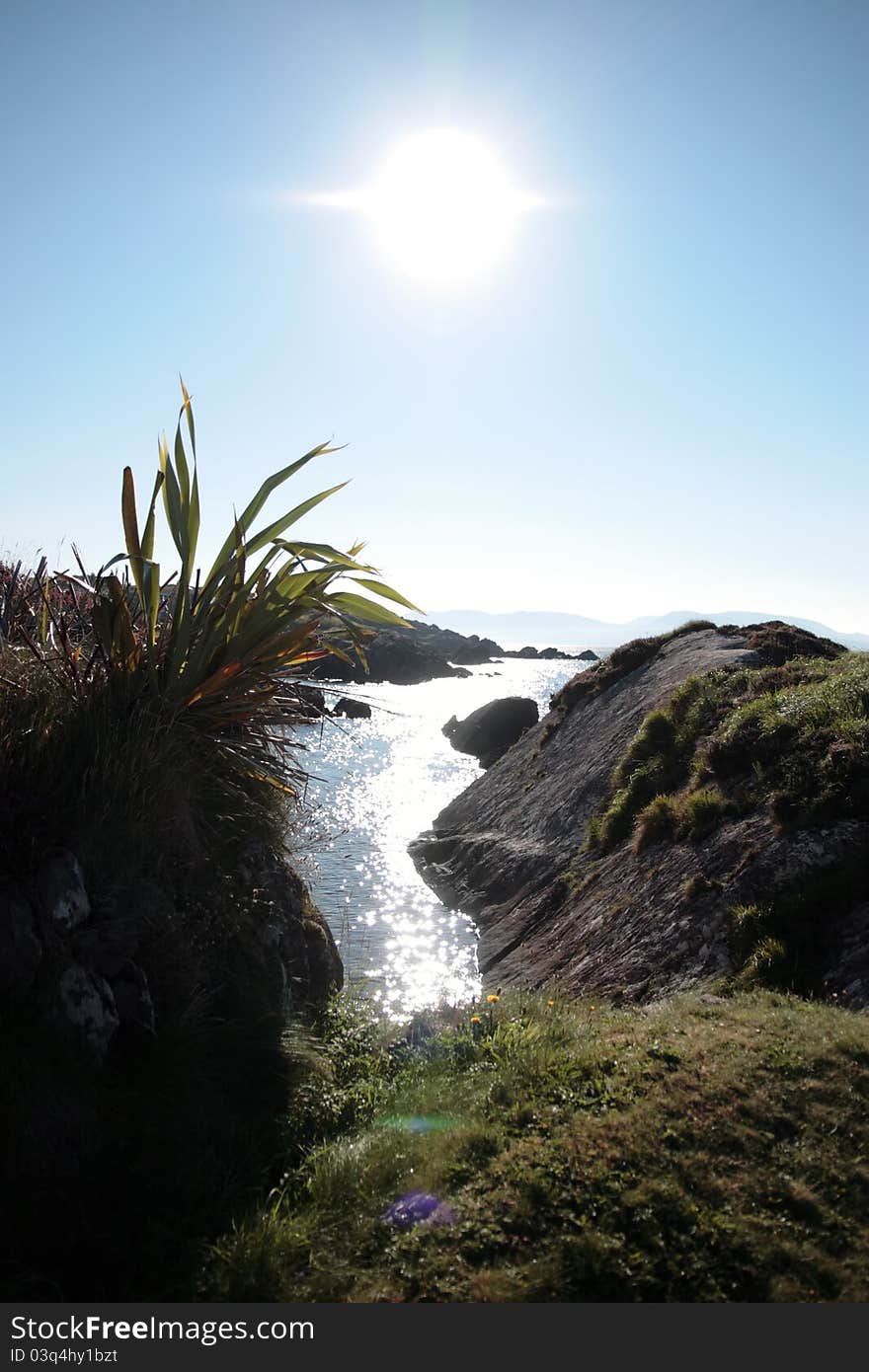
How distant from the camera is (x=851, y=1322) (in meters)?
3.01

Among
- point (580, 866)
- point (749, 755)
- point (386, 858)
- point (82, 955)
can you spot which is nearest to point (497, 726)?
point (386, 858)

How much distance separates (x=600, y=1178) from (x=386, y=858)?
881 inches

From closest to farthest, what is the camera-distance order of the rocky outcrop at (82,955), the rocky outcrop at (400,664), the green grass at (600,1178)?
1. the green grass at (600,1178)
2. the rocky outcrop at (82,955)
3. the rocky outcrop at (400,664)

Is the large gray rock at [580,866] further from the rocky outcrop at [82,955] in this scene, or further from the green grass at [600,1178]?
the rocky outcrop at [82,955]

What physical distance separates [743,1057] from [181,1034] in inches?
134

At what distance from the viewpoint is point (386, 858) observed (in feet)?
84.4

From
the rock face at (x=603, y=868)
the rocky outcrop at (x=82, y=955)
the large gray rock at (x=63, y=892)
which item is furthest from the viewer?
the rock face at (x=603, y=868)

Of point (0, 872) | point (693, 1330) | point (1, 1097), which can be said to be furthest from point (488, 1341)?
point (0, 872)

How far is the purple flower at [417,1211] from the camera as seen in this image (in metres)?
3.62

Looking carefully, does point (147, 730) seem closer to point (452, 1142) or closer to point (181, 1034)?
point (181, 1034)

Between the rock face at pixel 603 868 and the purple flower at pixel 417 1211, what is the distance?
4.05 meters

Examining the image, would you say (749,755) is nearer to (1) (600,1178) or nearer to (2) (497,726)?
(1) (600,1178)

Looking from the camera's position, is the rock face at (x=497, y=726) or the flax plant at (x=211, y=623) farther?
the rock face at (x=497, y=726)

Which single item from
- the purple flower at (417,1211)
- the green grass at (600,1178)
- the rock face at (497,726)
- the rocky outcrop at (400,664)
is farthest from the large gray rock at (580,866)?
the rocky outcrop at (400,664)
